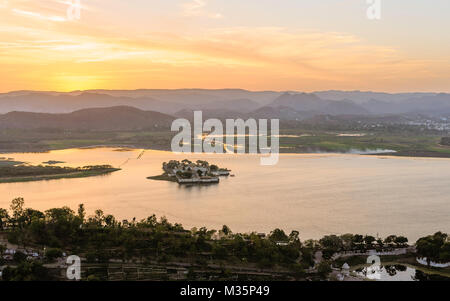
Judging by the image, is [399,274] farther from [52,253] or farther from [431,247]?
[52,253]

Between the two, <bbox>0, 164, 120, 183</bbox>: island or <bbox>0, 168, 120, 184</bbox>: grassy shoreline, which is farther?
<bbox>0, 164, 120, 183</bbox>: island

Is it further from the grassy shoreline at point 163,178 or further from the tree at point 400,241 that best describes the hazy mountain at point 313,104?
the tree at point 400,241

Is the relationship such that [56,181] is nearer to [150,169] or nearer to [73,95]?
[150,169]

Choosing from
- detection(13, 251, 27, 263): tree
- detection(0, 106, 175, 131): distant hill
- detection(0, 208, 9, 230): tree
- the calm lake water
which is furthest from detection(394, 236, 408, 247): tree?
detection(0, 106, 175, 131): distant hill

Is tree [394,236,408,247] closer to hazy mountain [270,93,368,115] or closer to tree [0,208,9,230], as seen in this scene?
tree [0,208,9,230]

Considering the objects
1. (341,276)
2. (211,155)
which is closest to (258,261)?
(341,276)

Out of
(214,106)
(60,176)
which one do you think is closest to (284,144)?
(60,176)
